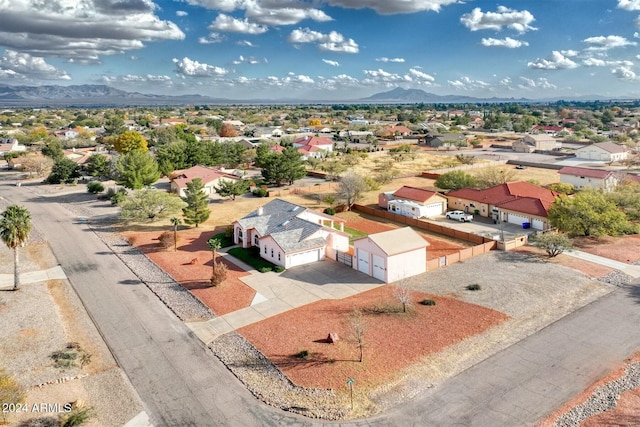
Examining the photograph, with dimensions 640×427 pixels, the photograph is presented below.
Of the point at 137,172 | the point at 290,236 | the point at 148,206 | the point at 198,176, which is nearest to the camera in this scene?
the point at 290,236

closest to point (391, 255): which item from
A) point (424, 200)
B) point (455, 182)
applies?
point (424, 200)

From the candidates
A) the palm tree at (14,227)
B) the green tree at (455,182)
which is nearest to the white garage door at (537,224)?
the green tree at (455,182)

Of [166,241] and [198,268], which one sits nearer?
[198,268]

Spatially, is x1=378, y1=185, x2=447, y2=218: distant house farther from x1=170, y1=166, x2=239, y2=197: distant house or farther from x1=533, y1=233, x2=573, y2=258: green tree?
x1=170, y1=166, x2=239, y2=197: distant house

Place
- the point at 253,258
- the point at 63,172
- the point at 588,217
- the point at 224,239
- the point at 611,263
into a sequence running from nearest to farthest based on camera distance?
1. the point at 611,263
2. the point at 253,258
3. the point at 588,217
4. the point at 224,239
5. the point at 63,172

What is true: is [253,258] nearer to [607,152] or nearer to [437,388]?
[437,388]

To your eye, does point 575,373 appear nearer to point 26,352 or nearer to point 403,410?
point 403,410
